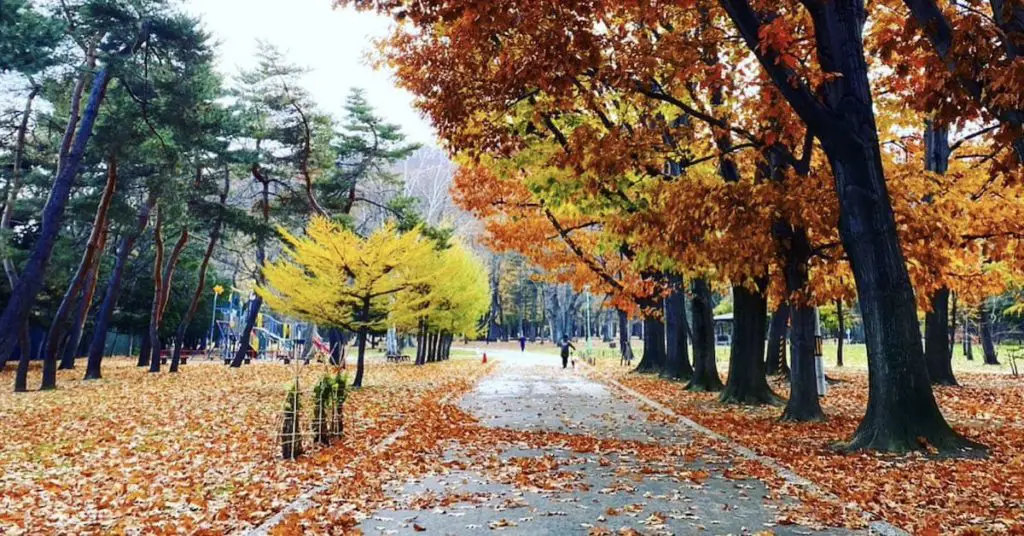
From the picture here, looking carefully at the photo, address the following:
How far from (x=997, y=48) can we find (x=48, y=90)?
76.2ft

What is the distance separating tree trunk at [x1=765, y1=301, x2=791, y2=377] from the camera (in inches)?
673

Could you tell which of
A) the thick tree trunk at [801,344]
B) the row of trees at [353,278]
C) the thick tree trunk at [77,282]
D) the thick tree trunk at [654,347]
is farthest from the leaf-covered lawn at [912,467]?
the thick tree trunk at [77,282]

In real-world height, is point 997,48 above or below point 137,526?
above

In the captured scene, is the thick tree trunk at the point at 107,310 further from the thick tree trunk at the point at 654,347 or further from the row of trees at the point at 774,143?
the thick tree trunk at the point at 654,347

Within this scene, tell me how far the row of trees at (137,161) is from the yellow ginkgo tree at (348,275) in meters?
5.65

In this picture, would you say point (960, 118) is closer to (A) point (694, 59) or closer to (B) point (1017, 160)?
(B) point (1017, 160)

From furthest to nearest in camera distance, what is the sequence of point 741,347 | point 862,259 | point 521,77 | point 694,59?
point 741,347
point 694,59
point 521,77
point 862,259

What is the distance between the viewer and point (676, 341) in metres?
22.7

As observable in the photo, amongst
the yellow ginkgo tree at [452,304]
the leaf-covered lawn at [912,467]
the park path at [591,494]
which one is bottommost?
the park path at [591,494]

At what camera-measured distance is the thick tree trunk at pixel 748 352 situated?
14.2 metres

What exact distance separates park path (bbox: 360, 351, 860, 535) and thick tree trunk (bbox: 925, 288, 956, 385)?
40.3 ft

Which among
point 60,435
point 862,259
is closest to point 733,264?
point 862,259

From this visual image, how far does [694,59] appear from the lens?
37.1 feet

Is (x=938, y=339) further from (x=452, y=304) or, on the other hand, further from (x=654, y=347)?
(x=452, y=304)
